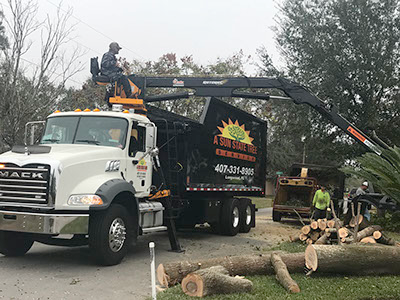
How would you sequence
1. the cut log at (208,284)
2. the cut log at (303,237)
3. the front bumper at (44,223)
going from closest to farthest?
1. the cut log at (208,284)
2. the front bumper at (44,223)
3. the cut log at (303,237)

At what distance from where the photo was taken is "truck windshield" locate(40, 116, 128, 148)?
8820mm

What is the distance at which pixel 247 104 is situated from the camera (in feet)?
104

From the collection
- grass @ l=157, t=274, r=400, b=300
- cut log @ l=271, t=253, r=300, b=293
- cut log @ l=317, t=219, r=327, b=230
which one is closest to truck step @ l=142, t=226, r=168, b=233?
grass @ l=157, t=274, r=400, b=300

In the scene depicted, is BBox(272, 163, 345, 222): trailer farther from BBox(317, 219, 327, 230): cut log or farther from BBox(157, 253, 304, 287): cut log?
BBox(157, 253, 304, 287): cut log

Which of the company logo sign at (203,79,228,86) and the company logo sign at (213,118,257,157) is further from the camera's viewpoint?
the company logo sign at (203,79,228,86)

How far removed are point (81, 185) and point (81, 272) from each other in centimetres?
146

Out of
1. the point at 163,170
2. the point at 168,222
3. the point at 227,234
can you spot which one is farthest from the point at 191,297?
the point at 227,234

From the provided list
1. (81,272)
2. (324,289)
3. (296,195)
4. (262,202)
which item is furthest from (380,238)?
(262,202)

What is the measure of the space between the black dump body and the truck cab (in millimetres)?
1379

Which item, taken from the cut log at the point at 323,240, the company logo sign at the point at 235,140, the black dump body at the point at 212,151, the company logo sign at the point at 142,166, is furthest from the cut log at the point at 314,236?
the company logo sign at the point at 142,166

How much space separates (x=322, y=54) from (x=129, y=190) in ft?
44.1

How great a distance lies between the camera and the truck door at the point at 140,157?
29.5ft

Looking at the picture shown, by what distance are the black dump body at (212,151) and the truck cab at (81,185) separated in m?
1.38

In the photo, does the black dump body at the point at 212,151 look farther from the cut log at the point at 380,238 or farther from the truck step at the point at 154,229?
the cut log at the point at 380,238
